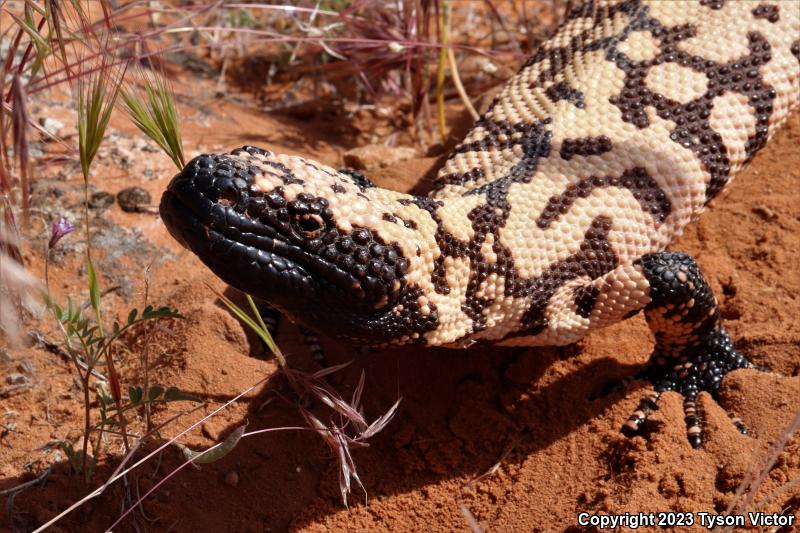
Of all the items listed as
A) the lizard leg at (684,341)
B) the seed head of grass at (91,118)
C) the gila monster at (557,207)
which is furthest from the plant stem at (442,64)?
the seed head of grass at (91,118)

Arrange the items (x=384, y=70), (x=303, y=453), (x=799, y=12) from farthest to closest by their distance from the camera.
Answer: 1. (x=384, y=70)
2. (x=799, y=12)
3. (x=303, y=453)

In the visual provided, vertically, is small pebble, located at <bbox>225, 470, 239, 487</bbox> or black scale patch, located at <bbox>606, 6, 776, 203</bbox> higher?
black scale patch, located at <bbox>606, 6, 776, 203</bbox>

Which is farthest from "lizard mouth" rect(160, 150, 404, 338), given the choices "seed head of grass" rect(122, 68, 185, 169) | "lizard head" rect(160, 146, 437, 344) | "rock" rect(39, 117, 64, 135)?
"rock" rect(39, 117, 64, 135)

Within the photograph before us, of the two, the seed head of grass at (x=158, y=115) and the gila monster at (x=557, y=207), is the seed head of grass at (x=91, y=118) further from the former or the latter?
the gila monster at (x=557, y=207)

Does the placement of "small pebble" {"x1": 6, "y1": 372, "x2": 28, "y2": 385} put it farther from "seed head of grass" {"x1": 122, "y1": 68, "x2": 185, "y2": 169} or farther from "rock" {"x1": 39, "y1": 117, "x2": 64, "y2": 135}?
"rock" {"x1": 39, "y1": 117, "x2": 64, "y2": 135}

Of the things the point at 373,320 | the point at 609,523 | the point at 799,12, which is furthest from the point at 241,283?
the point at 799,12

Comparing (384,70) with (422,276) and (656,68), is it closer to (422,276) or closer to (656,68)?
(656,68)
